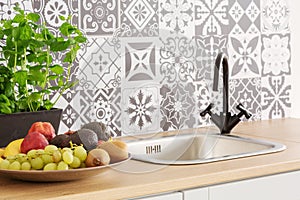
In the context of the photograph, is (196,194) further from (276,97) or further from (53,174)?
(276,97)

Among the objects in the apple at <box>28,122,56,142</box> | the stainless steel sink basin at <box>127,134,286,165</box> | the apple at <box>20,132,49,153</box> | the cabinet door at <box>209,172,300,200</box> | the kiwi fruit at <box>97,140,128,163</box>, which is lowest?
the cabinet door at <box>209,172,300,200</box>

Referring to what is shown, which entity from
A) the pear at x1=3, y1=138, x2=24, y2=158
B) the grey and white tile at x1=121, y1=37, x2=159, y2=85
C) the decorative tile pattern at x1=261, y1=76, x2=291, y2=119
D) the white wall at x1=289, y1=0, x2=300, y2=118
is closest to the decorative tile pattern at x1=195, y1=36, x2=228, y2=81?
the grey and white tile at x1=121, y1=37, x2=159, y2=85

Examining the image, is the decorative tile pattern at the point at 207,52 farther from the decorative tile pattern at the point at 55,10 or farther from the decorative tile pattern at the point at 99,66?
the decorative tile pattern at the point at 55,10

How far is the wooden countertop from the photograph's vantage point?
161 cm

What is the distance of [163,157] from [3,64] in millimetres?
654

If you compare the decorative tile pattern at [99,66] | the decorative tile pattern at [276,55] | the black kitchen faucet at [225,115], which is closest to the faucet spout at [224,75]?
the black kitchen faucet at [225,115]

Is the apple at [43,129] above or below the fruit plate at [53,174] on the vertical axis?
above

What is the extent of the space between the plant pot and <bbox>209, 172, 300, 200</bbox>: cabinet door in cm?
59

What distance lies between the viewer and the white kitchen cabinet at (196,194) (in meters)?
1.75

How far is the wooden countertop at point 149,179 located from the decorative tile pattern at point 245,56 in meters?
0.72

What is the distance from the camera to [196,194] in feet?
5.79

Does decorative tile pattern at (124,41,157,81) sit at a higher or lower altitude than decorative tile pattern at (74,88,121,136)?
higher

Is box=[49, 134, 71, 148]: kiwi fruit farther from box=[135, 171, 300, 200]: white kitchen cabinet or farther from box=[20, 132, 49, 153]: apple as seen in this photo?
box=[135, 171, 300, 200]: white kitchen cabinet

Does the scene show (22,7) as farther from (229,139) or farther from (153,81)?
(229,139)
